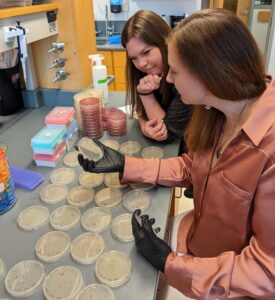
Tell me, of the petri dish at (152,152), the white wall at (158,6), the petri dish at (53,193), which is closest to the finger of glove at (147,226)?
the petri dish at (53,193)

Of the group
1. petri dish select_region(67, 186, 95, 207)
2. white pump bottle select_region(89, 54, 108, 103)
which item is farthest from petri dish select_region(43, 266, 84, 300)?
white pump bottle select_region(89, 54, 108, 103)

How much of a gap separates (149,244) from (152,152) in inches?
20.7

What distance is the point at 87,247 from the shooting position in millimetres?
788

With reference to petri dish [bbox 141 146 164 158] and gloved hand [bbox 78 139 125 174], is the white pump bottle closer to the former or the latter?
petri dish [bbox 141 146 164 158]

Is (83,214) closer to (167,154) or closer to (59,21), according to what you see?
(167,154)

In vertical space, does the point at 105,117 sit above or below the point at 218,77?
below

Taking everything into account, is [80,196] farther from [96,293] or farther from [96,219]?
[96,293]

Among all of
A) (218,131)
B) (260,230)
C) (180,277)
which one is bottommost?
(180,277)

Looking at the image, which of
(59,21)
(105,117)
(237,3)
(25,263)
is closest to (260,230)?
(25,263)

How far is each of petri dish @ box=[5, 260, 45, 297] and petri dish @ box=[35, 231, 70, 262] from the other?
0.03 metres

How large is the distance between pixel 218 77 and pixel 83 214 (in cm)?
55

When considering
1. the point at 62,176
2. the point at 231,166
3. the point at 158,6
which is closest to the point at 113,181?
the point at 62,176

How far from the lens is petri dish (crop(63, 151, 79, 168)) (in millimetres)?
1149

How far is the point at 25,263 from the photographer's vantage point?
29.4 inches
